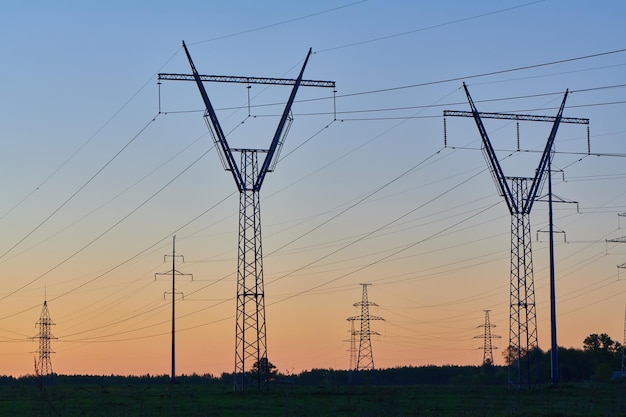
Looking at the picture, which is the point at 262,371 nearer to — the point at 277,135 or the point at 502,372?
the point at 277,135

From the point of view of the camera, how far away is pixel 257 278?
69562mm

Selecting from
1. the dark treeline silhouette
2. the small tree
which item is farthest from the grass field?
the dark treeline silhouette

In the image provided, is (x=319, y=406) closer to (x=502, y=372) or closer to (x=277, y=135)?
(x=277, y=135)

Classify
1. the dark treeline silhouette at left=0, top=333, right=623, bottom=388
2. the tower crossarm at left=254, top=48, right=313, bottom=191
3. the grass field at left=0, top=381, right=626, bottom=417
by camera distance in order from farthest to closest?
the dark treeline silhouette at left=0, top=333, right=623, bottom=388
the tower crossarm at left=254, top=48, right=313, bottom=191
the grass field at left=0, top=381, right=626, bottom=417

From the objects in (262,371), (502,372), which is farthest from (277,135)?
(502,372)

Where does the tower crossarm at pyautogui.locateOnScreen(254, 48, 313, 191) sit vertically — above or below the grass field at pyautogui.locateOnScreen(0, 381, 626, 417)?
above

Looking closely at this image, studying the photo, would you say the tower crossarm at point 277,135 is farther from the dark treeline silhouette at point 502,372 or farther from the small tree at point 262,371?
the dark treeline silhouette at point 502,372

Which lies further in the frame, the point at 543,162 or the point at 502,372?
the point at 502,372

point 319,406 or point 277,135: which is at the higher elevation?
point 277,135

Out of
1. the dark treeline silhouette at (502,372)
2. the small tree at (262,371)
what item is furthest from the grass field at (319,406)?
the dark treeline silhouette at (502,372)

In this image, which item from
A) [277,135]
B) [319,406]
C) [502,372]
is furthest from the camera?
[502,372]

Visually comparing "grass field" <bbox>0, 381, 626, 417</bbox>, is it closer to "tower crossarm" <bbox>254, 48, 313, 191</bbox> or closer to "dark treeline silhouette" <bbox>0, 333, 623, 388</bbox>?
"tower crossarm" <bbox>254, 48, 313, 191</bbox>

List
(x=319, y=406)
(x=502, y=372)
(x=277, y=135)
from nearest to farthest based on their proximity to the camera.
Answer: (x=319, y=406)
(x=277, y=135)
(x=502, y=372)

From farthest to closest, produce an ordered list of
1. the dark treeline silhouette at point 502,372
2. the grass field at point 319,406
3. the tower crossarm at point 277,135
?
1. the dark treeline silhouette at point 502,372
2. the tower crossarm at point 277,135
3. the grass field at point 319,406
